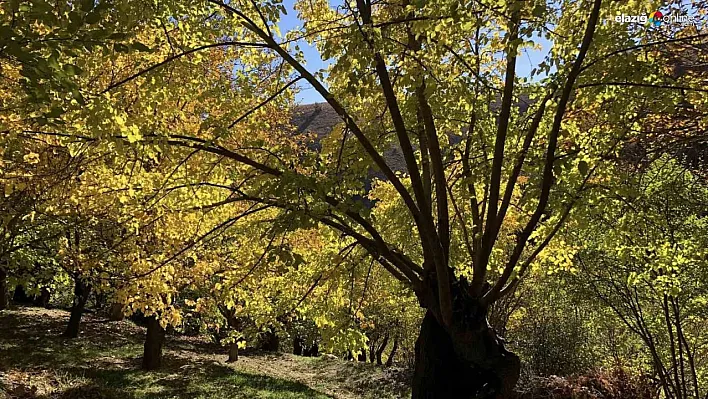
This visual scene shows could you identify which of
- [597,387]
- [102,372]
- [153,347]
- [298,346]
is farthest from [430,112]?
Answer: [298,346]

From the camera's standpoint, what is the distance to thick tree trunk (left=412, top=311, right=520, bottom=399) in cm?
434

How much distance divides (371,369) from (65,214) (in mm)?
14744

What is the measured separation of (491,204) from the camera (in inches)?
179

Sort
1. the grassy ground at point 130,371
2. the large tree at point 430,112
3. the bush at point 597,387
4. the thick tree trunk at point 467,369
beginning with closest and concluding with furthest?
the large tree at point 430,112 < the thick tree trunk at point 467,369 < the grassy ground at point 130,371 < the bush at point 597,387

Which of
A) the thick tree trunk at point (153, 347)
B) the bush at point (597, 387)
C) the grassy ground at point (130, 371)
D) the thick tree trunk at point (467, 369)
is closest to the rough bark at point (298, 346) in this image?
the grassy ground at point (130, 371)

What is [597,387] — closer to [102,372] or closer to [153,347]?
[153,347]

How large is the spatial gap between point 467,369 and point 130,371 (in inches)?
396

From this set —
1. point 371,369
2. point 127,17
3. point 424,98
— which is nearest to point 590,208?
point 424,98

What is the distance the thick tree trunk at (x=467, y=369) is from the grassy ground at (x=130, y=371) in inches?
265

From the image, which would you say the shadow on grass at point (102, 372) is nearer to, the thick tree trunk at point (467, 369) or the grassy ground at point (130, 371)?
the grassy ground at point (130, 371)

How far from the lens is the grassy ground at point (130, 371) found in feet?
31.4

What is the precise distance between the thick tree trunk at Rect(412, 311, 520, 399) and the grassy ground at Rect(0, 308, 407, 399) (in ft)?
22.1

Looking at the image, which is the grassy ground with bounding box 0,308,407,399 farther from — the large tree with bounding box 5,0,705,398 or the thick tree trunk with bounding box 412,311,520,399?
the thick tree trunk with bounding box 412,311,520,399

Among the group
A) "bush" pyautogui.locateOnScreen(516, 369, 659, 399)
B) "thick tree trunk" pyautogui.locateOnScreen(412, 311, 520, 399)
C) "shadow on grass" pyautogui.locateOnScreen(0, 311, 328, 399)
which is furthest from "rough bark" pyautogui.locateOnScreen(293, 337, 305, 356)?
"thick tree trunk" pyautogui.locateOnScreen(412, 311, 520, 399)
